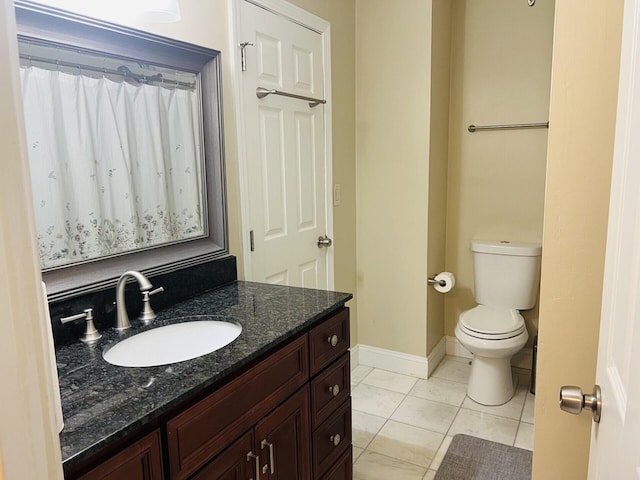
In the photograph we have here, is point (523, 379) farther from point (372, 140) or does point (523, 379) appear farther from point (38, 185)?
point (38, 185)

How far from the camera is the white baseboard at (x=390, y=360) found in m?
2.89

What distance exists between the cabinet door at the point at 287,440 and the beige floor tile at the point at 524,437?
3.95ft

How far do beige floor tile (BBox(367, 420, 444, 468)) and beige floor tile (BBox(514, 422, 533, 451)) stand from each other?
13.9 inches

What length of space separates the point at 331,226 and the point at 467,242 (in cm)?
95

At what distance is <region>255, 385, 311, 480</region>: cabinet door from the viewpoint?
129 cm

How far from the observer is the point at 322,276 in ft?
8.61

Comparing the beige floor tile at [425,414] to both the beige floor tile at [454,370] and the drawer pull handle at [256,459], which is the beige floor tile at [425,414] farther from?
the drawer pull handle at [256,459]

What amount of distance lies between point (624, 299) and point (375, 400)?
2147 mm

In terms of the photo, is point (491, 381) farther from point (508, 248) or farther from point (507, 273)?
point (508, 248)

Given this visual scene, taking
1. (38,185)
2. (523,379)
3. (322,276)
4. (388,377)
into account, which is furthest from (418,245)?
(38,185)

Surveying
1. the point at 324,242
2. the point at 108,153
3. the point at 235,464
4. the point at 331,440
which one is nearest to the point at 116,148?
the point at 108,153

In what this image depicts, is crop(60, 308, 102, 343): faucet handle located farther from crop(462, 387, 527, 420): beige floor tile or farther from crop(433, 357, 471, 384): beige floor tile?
crop(433, 357, 471, 384): beige floor tile

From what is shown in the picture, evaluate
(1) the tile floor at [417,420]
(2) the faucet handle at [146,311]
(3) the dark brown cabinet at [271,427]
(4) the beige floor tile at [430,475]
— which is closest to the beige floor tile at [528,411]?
(1) the tile floor at [417,420]

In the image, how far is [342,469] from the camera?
5.76 feet
